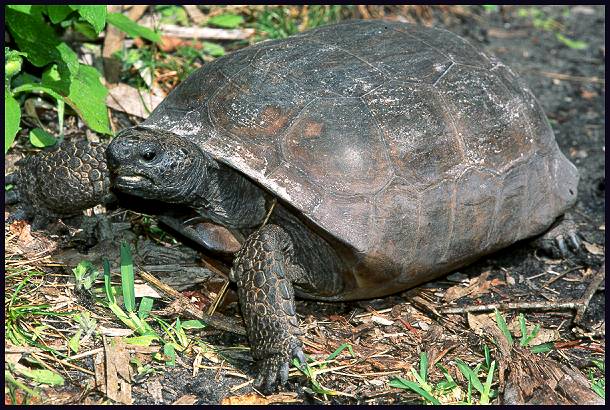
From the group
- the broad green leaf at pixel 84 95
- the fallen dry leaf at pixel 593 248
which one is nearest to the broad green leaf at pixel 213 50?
the broad green leaf at pixel 84 95

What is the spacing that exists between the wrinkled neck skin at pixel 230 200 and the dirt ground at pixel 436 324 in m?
0.56

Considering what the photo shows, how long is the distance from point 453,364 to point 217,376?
140 centimetres

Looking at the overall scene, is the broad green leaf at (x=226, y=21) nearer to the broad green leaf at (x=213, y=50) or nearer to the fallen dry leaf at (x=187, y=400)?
the broad green leaf at (x=213, y=50)

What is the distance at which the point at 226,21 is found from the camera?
7.72 m

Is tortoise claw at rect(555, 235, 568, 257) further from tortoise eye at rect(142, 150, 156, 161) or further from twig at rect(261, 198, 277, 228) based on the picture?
Answer: tortoise eye at rect(142, 150, 156, 161)

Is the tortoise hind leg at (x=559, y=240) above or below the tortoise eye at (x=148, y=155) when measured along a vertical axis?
below

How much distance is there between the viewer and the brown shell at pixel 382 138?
4.66 m

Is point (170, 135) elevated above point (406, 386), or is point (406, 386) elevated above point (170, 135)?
point (170, 135)

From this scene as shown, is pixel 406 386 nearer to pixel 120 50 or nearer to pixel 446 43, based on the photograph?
pixel 446 43

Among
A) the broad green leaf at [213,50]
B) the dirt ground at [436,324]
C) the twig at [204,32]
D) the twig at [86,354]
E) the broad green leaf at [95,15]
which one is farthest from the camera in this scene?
the twig at [204,32]

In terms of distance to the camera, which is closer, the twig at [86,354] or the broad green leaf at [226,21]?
the twig at [86,354]

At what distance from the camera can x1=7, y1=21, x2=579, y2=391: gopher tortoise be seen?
4590 millimetres

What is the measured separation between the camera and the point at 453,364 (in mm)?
4699

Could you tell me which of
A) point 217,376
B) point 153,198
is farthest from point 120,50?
point 217,376
